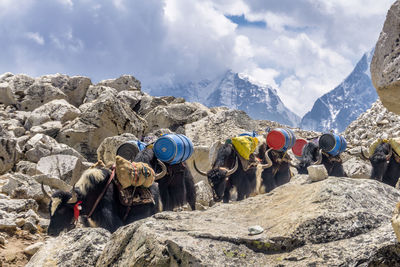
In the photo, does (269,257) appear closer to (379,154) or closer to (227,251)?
(227,251)

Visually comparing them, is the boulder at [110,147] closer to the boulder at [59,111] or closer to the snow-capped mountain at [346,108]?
the boulder at [59,111]

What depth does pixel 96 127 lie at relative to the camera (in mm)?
9789

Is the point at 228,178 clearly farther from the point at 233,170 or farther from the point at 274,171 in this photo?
the point at 274,171

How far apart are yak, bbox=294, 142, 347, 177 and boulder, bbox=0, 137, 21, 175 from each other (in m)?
5.85

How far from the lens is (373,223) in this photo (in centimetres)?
200

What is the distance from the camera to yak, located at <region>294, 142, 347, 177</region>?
773 cm

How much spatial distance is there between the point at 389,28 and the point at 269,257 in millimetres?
1208

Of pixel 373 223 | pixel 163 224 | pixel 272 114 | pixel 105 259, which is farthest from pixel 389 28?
pixel 272 114

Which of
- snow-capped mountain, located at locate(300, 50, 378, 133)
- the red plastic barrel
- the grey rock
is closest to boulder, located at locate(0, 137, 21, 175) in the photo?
the grey rock

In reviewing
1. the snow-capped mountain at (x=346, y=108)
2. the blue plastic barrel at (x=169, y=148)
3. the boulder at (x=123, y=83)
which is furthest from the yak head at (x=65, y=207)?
the snow-capped mountain at (x=346, y=108)

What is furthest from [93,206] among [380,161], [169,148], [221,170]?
[380,161]

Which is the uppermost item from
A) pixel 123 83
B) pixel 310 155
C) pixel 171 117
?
pixel 123 83

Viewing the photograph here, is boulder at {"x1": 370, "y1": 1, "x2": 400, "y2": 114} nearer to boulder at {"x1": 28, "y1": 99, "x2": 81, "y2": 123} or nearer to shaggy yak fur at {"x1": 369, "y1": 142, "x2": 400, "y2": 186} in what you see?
shaggy yak fur at {"x1": 369, "y1": 142, "x2": 400, "y2": 186}

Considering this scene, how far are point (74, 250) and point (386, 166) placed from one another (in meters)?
6.61
